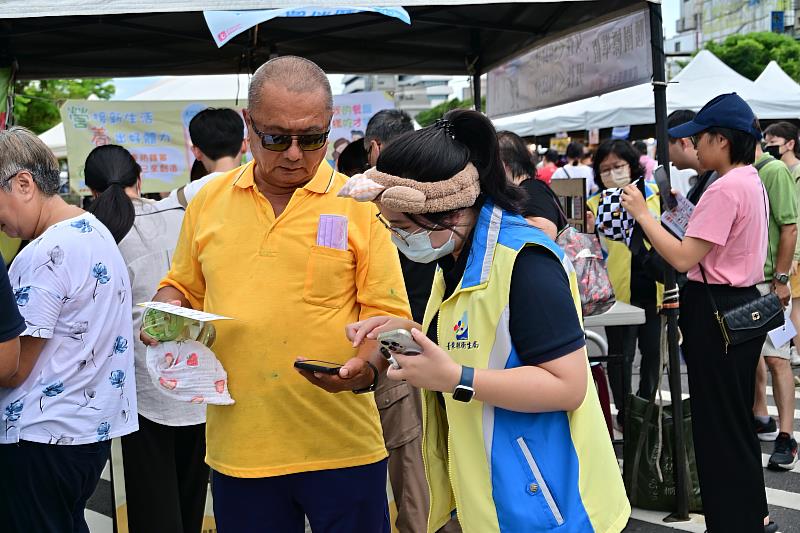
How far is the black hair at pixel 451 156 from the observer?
2.00 meters

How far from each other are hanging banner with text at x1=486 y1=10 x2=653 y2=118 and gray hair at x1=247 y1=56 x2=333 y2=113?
2.56 m

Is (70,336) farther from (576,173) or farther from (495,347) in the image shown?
(576,173)

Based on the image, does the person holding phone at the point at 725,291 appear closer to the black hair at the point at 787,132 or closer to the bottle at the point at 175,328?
the bottle at the point at 175,328

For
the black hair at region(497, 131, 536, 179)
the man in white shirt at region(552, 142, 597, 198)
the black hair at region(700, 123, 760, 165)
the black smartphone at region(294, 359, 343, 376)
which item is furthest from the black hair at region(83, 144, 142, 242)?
the man in white shirt at region(552, 142, 597, 198)

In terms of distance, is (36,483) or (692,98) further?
(692,98)

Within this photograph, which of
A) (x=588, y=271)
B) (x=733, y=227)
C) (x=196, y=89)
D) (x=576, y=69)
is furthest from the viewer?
(x=196, y=89)

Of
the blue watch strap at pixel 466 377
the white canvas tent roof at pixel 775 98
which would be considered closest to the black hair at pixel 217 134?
the blue watch strap at pixel 466 377

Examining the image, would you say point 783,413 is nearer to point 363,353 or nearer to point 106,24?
point 363,353

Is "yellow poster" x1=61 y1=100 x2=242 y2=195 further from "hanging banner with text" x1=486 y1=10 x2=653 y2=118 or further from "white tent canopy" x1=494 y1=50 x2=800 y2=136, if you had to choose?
"white tent canopy" x1=494 y1=50 x2=800 y2=136

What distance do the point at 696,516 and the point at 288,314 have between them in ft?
11.0

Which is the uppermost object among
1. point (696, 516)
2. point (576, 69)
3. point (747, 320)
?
point (576, 69)

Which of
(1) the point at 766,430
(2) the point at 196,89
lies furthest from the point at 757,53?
(1) the point at 766,430

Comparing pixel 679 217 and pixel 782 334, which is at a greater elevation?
pixel 679 217

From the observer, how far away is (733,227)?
13.2 ft
